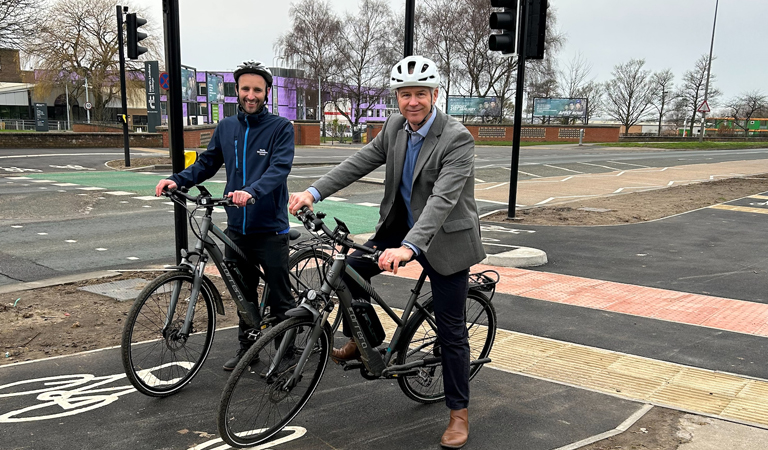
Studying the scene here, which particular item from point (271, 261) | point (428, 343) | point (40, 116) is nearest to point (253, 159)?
point (271, 261)

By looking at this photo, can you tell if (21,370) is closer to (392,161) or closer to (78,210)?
(392,161)

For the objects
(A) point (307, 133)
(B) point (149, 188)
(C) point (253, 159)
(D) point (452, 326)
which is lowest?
(B) point (149, 188)

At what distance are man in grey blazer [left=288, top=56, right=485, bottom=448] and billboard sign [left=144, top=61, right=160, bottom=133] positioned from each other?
29.2 meters

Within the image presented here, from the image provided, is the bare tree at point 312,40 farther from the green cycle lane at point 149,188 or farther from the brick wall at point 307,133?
the green cycle lane at point 149,188

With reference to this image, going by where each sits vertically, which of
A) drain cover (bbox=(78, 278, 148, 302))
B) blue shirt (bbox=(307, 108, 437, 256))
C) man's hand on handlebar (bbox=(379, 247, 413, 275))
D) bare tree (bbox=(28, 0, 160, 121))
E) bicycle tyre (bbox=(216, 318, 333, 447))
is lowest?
drain cover (bbox=(78, 278, 148, 302))

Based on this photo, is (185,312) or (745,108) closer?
(185,312)

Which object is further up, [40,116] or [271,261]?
[40,116]

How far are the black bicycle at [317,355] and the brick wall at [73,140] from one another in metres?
34.7

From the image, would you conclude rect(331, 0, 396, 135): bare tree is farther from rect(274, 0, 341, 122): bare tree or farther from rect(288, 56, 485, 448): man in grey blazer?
rect(288, 56, 485, 448): man in grey blazer

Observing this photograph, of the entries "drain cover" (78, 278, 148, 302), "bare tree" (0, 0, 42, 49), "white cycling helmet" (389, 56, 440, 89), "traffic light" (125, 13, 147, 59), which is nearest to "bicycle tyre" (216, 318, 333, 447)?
"white cycling helmet" (389, 56, 440, 89)

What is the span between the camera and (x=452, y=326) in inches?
140

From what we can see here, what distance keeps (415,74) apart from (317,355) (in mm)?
1599

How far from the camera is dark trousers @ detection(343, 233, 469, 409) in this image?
3529mm

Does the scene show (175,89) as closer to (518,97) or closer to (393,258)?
Answer: (393,258)
